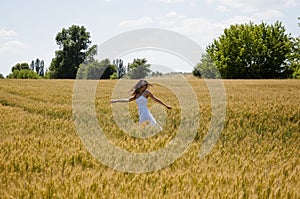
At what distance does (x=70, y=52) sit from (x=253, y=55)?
41516mm

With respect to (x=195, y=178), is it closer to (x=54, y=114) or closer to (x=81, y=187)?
(x=81, y=187)

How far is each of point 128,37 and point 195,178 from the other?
20.0 feet

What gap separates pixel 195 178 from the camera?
15.3 feet

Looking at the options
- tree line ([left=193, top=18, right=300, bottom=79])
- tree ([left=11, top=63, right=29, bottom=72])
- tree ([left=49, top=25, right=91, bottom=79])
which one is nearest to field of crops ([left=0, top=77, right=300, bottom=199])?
tree line ([left=193, top=18, right=300, bottom=79])

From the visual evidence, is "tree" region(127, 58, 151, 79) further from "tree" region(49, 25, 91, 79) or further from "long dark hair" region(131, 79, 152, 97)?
"tree" region(49, 25, 91, 79)

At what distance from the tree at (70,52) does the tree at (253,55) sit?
3227 cm

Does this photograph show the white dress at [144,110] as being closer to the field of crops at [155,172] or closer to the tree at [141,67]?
the field of crops at [155,172]

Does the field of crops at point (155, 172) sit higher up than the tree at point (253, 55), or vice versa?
the tree at point (253, 55)

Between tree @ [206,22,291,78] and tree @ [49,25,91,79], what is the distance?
1270 inches

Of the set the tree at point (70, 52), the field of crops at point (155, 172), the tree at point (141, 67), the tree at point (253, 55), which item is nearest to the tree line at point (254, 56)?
the tree at point (253, 55)

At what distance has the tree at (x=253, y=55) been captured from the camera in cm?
6594

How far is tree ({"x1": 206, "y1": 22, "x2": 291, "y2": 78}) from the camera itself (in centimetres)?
6594

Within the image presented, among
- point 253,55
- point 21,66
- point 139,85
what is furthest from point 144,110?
point 21,66

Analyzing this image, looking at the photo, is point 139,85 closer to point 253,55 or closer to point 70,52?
point 253,55
